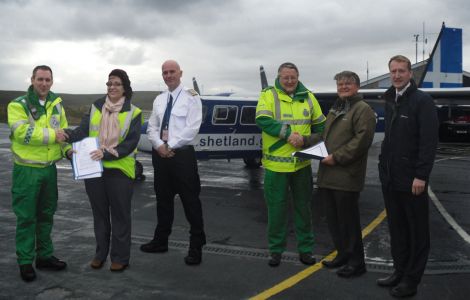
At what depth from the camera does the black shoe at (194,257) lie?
4.78 m

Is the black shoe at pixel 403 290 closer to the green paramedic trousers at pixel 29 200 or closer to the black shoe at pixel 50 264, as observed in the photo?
the black shoe at pixel 50 264

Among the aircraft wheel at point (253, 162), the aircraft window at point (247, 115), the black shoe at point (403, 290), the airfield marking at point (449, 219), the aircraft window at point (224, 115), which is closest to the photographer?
the black shoe at point (403, 290)

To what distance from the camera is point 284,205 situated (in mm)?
4867

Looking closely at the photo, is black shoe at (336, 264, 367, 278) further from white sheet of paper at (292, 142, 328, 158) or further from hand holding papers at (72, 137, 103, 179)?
hand holding papers at (72, 137, 103, 179)

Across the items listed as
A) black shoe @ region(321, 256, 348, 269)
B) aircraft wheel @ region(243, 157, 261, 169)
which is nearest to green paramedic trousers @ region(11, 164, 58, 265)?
black shoe @ region(321, 256, 348, 269)

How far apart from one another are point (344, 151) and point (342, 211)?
63 centimetres

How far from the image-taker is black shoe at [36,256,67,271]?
4.52 meters

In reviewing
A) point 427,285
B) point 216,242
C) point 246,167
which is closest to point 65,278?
point 216,242

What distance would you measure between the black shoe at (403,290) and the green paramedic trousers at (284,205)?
111cm

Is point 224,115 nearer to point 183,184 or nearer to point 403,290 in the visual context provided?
point 183,184

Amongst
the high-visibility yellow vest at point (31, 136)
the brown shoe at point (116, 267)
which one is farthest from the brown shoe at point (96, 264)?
the high-visibility yellow vest at point (31, 136)

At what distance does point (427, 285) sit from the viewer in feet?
14.0

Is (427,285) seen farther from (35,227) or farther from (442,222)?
(35,227)

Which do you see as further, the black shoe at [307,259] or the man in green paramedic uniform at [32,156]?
the black shoe at [307,259]
